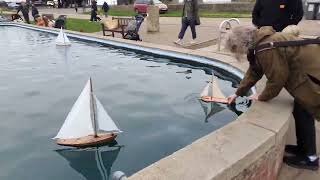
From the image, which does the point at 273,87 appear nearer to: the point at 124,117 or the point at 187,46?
the point at 124,117

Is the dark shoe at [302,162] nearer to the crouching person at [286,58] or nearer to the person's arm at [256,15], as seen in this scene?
the crouching person at [286,58]

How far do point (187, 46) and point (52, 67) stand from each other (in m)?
4.54

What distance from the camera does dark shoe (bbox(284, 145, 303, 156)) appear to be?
3.72 metres

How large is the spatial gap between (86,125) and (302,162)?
2.54m

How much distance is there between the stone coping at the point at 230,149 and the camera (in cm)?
254

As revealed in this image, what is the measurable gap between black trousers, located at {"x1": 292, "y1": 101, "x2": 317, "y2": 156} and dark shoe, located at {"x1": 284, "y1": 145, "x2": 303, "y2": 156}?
0.06 metres

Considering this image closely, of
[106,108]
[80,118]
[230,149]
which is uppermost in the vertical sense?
[230,149]

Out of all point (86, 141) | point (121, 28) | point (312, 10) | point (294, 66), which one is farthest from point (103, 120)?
point (312, 10)

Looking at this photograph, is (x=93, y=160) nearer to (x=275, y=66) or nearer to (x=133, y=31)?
(x=275, y=66)

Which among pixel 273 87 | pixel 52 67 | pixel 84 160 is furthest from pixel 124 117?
pixel 52 67

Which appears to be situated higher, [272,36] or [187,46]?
[272,36]

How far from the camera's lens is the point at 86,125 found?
14.5 feet

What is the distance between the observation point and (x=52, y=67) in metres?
9.48

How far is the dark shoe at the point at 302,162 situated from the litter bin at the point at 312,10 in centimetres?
1683
